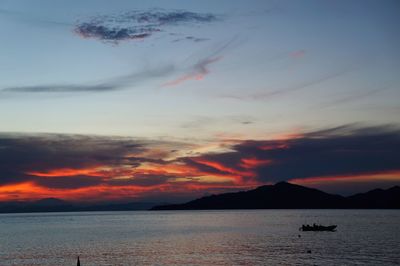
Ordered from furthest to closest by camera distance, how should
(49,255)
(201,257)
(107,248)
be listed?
(107,248) → (49,255) → (201,257)

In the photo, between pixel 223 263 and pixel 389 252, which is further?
pixel 389 252

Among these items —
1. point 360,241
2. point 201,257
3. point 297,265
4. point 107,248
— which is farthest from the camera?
point 360,241

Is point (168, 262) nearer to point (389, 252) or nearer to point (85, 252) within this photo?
point (85, 252)

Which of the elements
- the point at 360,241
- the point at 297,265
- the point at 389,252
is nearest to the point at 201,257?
the point at 297,265

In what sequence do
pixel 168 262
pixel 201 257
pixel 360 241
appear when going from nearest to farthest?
pixel 168 262 → pixel 201 257 → pixel 360 241

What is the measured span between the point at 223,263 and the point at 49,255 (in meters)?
38.0

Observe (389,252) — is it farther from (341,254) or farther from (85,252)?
(85,252)

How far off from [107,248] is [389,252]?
60687 millimetres

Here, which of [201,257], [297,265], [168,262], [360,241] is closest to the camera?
[297,265]

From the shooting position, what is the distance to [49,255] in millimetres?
97375

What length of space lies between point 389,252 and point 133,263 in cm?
4912

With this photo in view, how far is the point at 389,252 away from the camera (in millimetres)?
92812

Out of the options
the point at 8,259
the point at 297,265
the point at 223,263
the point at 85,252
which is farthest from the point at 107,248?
the point at 297,265

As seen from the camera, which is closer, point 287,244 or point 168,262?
point 168,262
